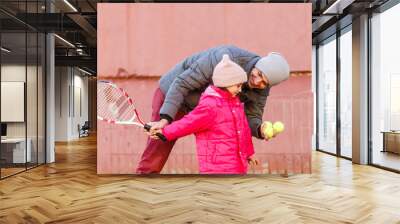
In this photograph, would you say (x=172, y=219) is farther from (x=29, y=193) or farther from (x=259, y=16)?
(x=259, y=16)


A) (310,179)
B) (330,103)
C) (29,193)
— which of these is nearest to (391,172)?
(310,179)

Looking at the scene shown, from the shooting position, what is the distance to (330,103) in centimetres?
1093

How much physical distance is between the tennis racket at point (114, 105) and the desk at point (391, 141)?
4.39 metres

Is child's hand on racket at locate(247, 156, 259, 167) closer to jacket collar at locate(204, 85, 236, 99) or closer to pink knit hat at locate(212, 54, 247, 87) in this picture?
jacket collar at locate(204, 85, 236, 99)

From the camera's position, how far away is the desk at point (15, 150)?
7.51m

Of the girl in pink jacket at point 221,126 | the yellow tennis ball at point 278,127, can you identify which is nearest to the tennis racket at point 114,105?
the girl in pink jacket at point 221,126

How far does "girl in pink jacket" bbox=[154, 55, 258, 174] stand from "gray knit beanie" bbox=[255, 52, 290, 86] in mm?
401

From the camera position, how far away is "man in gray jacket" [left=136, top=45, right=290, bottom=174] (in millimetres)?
6086

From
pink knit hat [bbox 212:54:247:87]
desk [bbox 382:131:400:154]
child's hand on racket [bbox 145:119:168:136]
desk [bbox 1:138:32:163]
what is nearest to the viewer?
pink knit hat [bbox 212:54:247:87]

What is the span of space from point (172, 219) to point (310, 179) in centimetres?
322

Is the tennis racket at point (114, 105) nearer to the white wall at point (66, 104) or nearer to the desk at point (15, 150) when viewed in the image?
the desk at point (15, 150)

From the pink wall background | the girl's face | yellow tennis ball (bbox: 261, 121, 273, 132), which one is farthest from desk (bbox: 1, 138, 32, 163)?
yellow tennis ball (bbox: 261, 121, 273, 132)

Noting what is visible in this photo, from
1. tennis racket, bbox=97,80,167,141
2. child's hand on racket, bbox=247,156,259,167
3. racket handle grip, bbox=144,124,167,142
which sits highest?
tennis racket, bbox=97,80,167,141

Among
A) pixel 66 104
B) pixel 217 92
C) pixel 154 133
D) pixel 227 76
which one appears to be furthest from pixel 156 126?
pixel 66 104
